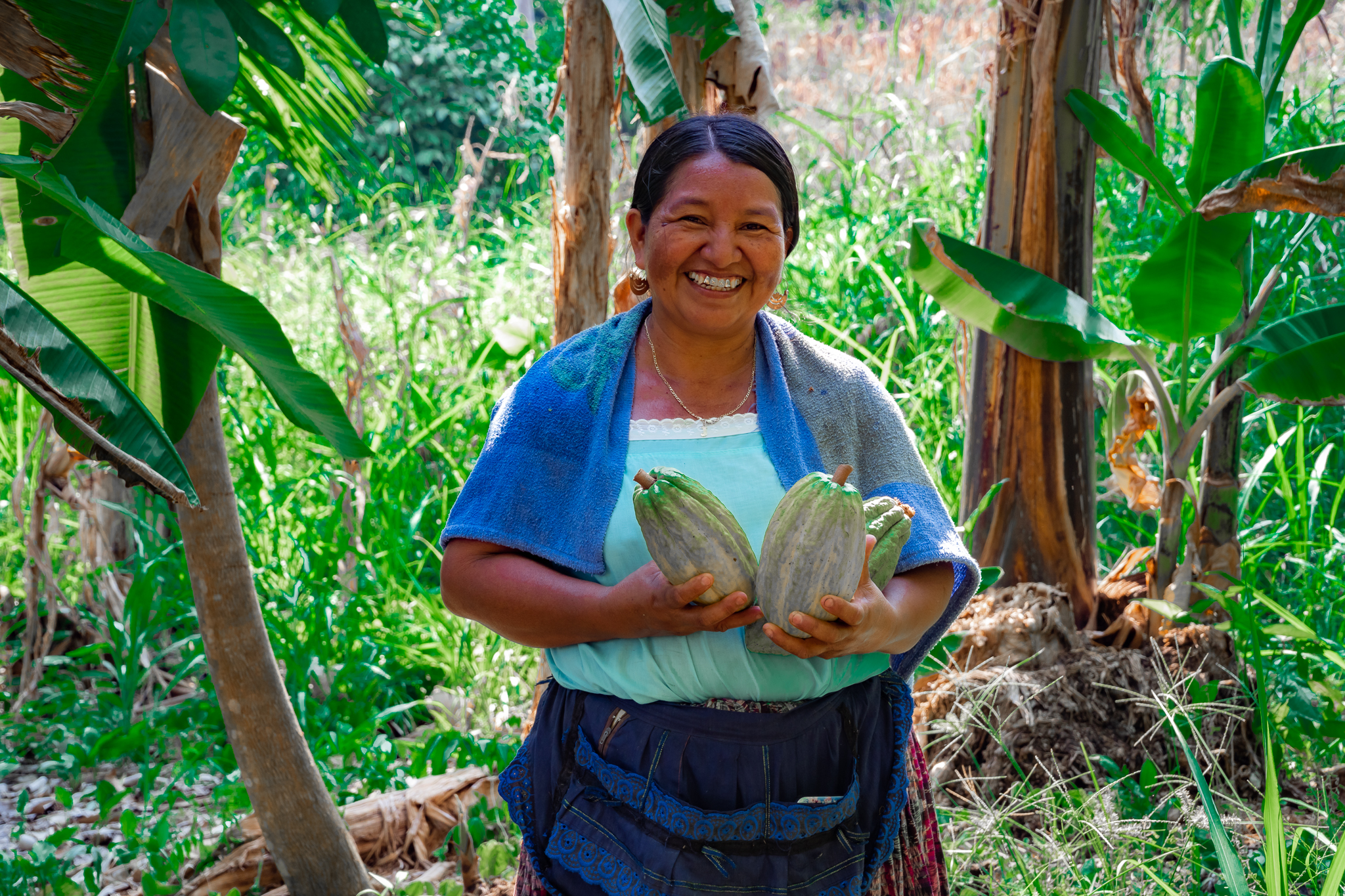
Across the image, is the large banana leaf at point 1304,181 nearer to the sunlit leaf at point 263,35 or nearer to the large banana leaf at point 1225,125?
the large banana leaf at point 1225,125

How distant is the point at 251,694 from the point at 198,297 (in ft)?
3.03

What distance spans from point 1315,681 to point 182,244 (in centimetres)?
300

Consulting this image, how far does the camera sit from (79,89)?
1.56 metres

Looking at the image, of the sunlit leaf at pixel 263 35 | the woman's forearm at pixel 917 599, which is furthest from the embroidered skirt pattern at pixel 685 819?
the sunlit leaf at pixel 263 35

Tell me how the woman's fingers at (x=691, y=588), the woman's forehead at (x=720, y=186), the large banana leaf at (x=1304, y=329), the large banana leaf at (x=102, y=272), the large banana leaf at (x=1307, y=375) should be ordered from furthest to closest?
1. the large banana leaf at (x=1304, y=329)
2. the large banana leaf at (x=1307, y=375)
3. the large banana leaf at (x=102, y=272)
4. the woman's forehead at (x=720, y=186)
5. the woman's fingers at (x=691, y=588)

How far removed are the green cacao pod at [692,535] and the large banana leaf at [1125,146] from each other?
1982 mm

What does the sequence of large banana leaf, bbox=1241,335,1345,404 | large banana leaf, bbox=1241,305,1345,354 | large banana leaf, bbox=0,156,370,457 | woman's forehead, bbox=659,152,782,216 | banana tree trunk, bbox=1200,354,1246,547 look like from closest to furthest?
large banana leaf, bbox=0,156,370,457
woman's forehead, bbox=659,152,782,216
large banana leaf, bbox=1241,335,1345,404
large banana leaf, bbox=1241,305,1345,354
banana tree trunk, bbox=1200,354,1246,547

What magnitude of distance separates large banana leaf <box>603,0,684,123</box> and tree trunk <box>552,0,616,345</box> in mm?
415

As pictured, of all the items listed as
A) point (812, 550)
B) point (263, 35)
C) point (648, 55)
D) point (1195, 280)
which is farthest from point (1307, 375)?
point (263, 35)

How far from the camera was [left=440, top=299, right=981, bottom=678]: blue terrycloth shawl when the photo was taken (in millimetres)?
1359

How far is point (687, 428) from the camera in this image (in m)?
1.45

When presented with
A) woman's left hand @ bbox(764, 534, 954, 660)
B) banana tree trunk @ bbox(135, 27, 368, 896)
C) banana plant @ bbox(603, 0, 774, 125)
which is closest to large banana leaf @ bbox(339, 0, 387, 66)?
banana tree trunk @ bbox(135, 27, 368, 896)

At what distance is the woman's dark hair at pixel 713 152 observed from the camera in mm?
1395

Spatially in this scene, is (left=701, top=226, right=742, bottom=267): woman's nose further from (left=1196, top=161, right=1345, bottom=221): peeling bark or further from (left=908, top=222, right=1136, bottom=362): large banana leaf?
(left=1196, top=161, right=1345, bottom=221): peeling bark
